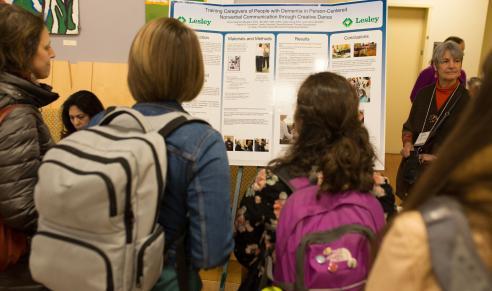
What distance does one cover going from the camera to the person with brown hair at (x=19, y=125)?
1173 millimetres

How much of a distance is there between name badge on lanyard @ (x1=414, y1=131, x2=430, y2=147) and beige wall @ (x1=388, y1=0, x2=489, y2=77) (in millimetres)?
3557

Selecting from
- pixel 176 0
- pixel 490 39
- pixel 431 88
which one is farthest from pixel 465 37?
pixel 176 0

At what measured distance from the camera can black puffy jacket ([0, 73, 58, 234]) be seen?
117 cm

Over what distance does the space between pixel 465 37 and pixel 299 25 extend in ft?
14.4

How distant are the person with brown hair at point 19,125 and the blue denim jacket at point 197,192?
1.33 feet

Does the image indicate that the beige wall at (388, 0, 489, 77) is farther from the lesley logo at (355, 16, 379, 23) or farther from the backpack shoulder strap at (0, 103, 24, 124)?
the backpack shoulder strap at (0, 103, 24, 124)

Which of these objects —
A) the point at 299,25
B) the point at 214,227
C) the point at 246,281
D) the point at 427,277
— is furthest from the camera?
the point at 299,25

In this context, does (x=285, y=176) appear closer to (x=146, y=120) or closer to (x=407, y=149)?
(x=146, y=120)

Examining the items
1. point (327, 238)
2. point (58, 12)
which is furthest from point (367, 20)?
point (58, 12)

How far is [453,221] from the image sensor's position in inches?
20.3

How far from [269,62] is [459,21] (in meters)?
4.56

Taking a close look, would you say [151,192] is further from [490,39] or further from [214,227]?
[490,39]

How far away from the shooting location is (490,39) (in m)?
5.70

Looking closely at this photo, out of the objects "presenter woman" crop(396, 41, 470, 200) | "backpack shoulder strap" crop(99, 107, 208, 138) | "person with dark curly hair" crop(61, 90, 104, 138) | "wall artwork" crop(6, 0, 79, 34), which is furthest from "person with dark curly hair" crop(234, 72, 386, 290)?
"wall artwork" crop(6, 0, 79, 34)
